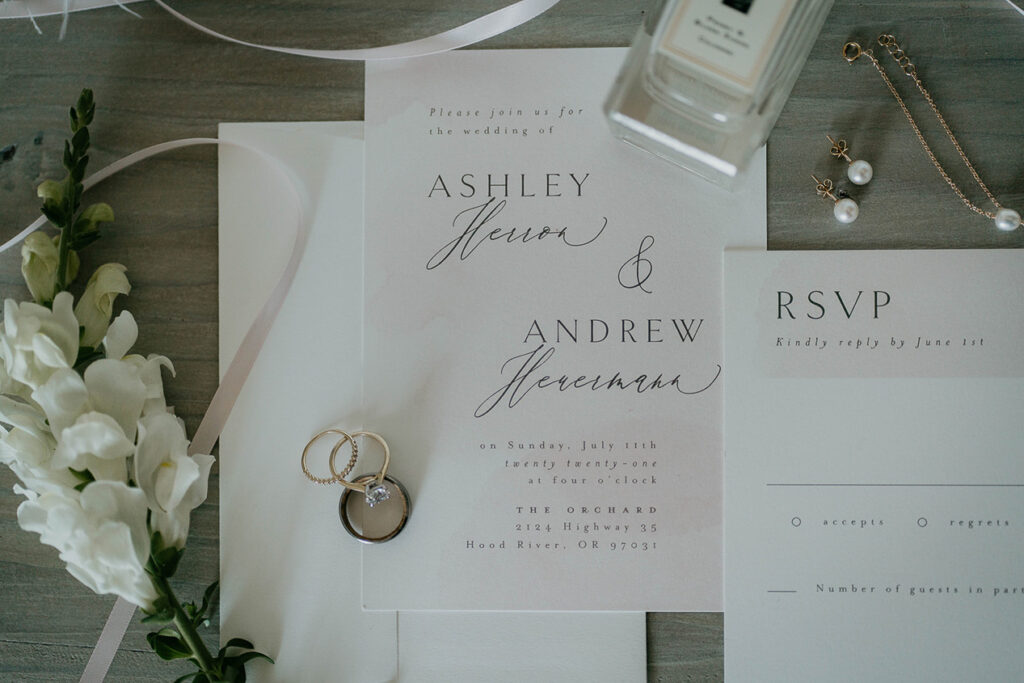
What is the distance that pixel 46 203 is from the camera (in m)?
0.51

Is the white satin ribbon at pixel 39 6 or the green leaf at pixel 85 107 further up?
the white satin ribbon at pixel 39 6

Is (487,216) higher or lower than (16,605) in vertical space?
higher

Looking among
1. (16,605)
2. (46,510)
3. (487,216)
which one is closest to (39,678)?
(16,605)

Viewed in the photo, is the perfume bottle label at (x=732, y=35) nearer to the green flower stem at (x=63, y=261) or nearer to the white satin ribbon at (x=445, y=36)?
the white satin ribbon at (x=445, y=36)

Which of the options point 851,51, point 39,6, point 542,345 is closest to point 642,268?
point 542,345

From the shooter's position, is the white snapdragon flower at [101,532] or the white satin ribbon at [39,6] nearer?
the white snapdragon flower at [101,532]

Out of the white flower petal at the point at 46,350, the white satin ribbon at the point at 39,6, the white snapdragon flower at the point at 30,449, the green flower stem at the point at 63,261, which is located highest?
the white satin ribbon at the point at 39,6

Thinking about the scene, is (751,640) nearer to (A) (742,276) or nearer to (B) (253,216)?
(A) (742,276)

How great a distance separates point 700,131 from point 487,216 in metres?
0.16

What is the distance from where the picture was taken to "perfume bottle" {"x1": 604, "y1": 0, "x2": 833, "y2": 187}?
0.45m

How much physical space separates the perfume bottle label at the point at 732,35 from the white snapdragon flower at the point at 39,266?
45 centimetres

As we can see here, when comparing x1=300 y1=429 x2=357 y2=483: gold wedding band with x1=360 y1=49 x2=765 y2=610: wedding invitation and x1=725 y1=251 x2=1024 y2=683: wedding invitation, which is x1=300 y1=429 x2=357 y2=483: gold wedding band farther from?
x1=725 y1=251 x2=1024 y2=683: wedding invitation

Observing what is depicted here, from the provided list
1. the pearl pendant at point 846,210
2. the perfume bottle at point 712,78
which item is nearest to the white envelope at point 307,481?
the perfume bottle at point 712,78

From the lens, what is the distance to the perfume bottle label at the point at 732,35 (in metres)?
0.45
